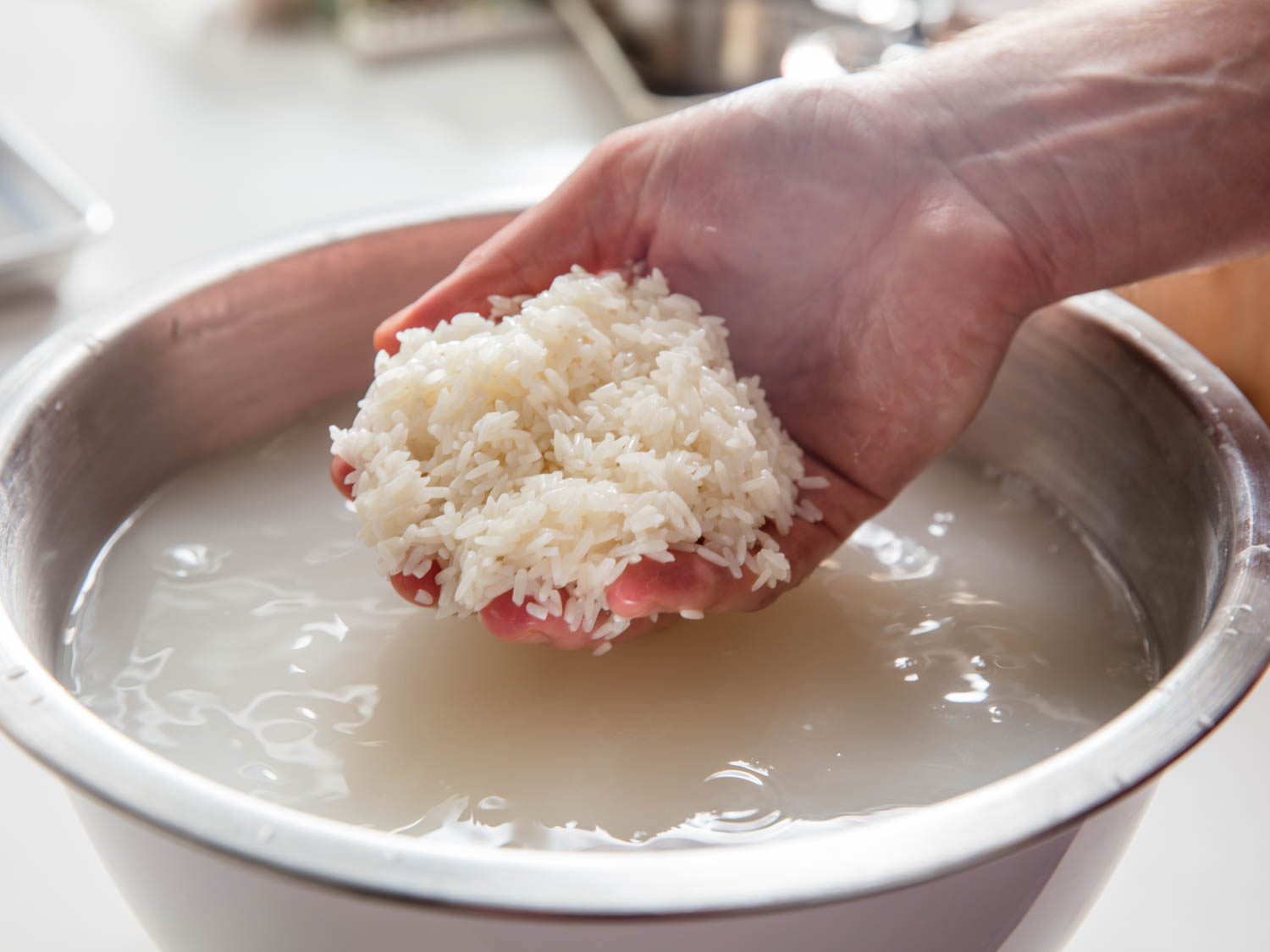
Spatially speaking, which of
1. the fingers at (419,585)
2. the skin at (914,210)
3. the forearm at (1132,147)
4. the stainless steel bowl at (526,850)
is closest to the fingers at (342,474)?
the skin at (914,210)

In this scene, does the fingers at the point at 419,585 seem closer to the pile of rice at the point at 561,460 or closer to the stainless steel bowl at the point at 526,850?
the pile of rice at the point at 561,460

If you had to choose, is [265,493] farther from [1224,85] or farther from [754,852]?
[1224,85]

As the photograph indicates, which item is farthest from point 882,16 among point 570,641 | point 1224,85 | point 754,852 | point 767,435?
point 754,852

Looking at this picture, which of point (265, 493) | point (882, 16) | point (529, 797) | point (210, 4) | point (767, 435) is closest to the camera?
point (529, 797)

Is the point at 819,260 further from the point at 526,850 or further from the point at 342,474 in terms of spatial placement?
the point at 526,850

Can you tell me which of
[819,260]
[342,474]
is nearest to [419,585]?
[342,474]

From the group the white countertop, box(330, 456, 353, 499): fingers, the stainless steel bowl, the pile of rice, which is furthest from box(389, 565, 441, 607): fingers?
the white countertop
